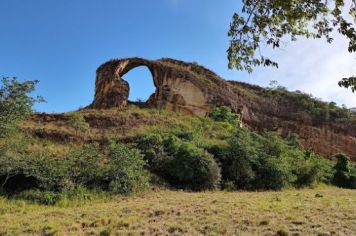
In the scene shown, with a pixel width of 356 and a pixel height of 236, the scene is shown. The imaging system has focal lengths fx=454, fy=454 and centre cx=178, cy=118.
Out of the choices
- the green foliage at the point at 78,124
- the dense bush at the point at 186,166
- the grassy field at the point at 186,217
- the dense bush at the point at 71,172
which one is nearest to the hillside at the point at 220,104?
the green foliage at the point at 78,124

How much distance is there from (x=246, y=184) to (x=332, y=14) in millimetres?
16598

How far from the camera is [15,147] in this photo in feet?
66.4

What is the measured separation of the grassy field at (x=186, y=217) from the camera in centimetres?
1277

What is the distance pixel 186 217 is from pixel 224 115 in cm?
2434

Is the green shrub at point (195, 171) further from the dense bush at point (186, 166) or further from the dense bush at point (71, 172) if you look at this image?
the dense bush at point (71, 172)

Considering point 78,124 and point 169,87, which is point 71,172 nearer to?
point 78,124

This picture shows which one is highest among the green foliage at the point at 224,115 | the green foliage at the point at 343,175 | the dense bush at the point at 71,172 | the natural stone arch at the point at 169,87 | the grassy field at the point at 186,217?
the natural stone arch at the point at 169,87

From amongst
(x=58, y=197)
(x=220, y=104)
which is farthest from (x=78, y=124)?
(x=220, y=104)

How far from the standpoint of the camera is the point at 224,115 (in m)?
38.2

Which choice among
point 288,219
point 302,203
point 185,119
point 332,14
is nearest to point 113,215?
point 288,219

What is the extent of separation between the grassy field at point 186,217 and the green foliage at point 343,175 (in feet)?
46.3

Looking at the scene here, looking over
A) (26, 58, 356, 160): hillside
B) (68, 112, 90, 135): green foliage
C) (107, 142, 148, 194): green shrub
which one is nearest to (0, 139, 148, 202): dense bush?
(107, 142, 148, 194): green shrub

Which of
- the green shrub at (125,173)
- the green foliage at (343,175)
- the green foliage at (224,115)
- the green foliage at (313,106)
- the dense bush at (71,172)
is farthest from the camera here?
the green foliage at (313,106)

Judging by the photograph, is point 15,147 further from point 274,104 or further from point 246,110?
point 274,104
